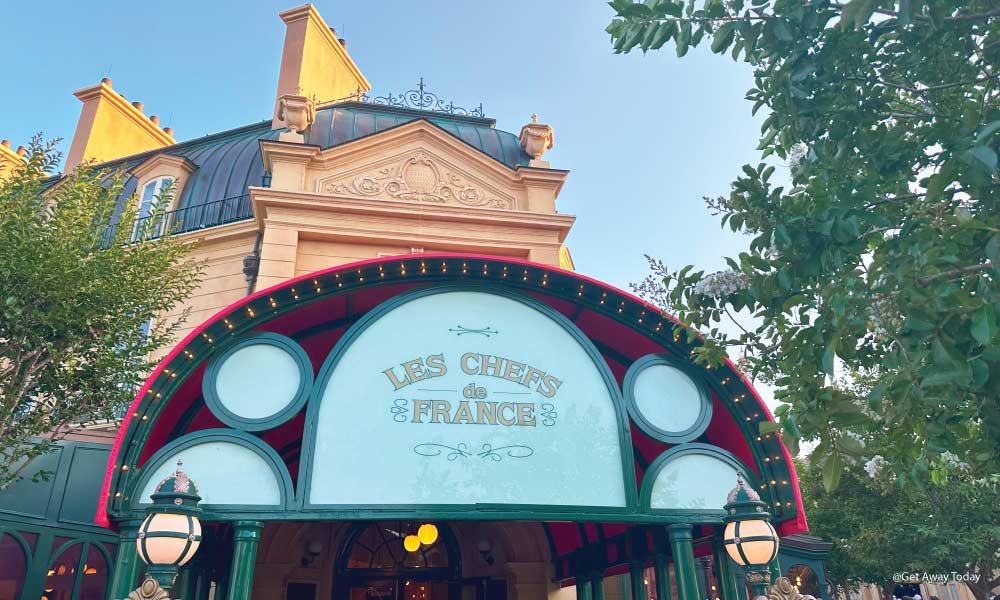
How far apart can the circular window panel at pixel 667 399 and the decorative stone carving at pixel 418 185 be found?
651cm

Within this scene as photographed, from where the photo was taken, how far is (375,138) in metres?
13.0

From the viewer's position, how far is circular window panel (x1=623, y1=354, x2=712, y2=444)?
7.28 meters

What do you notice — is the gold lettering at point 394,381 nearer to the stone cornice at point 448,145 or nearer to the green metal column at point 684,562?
the green metal column at point 684,562

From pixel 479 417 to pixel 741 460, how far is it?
3341mm

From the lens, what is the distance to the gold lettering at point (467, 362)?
730cm

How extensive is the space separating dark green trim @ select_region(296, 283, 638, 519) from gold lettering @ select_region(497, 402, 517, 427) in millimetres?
910

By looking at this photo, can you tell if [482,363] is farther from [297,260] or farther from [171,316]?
[171,316]

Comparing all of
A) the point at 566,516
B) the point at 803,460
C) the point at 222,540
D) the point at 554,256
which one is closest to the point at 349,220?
the point at 554,256

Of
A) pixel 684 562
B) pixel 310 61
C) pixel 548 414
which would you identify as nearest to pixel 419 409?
pixel 548 414

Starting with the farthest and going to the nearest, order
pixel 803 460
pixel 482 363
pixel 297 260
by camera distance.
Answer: pixel 803 460 < pixel 297 260 < pixel 482 363

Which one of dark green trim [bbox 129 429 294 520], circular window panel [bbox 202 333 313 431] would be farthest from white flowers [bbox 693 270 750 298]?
dark green trim [bbox 129 429 294 520]

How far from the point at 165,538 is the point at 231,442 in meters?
1.18

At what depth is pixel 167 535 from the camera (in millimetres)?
5461

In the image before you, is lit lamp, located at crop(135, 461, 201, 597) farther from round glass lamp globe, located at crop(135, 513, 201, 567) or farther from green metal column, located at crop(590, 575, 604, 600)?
green metal column, located at crop(590, 575, 604, 600)
